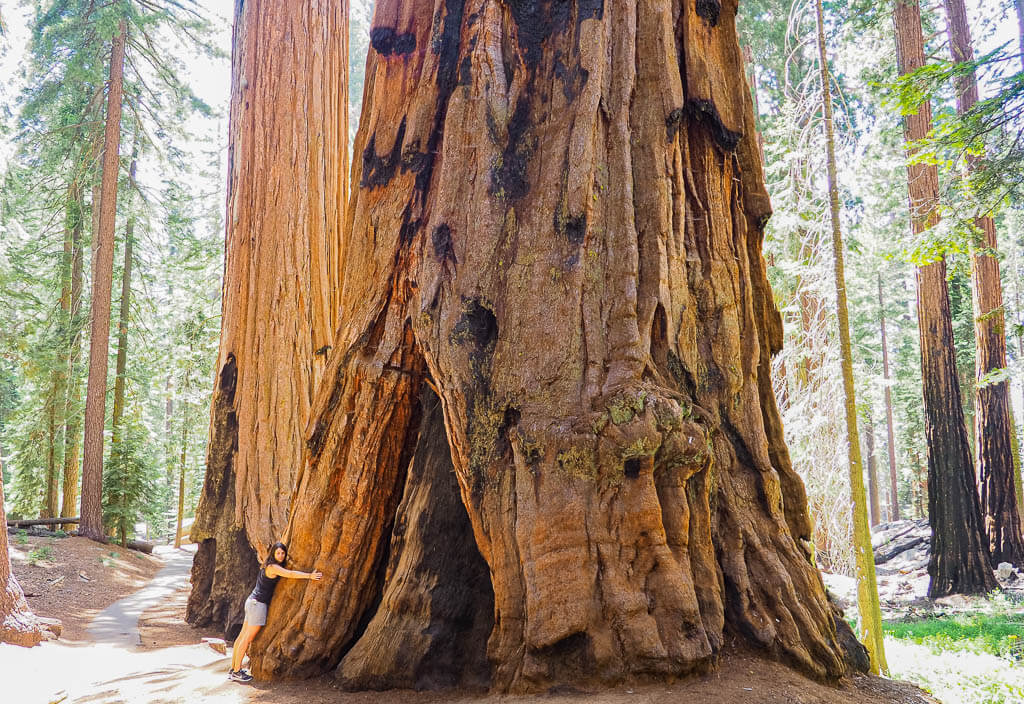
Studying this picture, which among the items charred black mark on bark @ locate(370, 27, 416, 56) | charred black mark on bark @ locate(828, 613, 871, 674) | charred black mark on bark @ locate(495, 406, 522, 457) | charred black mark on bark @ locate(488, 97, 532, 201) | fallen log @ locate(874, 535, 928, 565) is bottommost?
fallen log @ locate(874, 535, 928, 565)

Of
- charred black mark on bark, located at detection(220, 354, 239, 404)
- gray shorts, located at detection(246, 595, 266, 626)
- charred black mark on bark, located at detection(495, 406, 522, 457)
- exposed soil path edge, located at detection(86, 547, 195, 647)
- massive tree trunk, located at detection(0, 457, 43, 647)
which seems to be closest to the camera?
charred black mark on bark, located at detection(495, 406, 522, 457)

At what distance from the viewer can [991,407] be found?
12.4 metres

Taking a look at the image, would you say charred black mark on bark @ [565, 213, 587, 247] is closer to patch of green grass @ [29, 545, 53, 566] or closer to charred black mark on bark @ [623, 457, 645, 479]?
charred black mark on bark @ [623, 457, 645, 479]

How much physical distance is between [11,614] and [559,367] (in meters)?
6.30

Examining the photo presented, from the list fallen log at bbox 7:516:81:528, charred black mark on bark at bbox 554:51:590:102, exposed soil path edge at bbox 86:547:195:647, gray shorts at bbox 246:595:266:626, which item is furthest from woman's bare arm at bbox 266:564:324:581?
fallen log at bbox 7:516:81:528

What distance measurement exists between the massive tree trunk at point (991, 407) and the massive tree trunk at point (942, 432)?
0.58 meters

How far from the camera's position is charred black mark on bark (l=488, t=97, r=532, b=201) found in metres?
4.26

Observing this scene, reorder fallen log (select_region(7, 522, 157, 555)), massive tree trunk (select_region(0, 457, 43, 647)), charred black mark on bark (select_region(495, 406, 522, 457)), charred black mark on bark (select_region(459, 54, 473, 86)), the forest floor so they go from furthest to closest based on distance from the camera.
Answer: fallen log (select_region(7, 522, 157, 555)), massive tree trunk (select_region(0, 457, 43, 647)), charred black mark on bark (select_region(459, 54, 473, 86)), charred black mark on bark (select_region(495, 406, 522, 457)), the forest floor

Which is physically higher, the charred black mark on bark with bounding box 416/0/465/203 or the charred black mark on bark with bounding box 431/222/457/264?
the charred black mark on bark with bounding box 416/0/465/203

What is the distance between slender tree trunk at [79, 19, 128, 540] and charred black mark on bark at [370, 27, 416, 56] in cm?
1289

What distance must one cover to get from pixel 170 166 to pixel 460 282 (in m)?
17.1

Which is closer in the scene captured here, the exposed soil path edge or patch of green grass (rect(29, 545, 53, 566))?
the exposed soil path edge

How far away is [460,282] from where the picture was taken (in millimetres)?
4152

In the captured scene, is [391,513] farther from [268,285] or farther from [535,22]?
[268,285]
